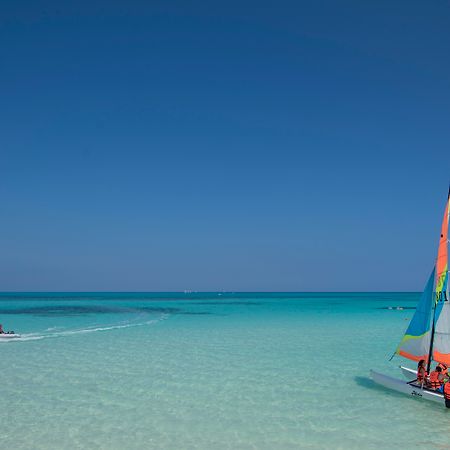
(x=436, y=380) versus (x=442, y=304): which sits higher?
(x=442, y=304)

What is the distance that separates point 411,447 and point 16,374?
17.8 meters

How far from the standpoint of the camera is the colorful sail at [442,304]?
664 inches

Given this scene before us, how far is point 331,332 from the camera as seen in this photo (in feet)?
133

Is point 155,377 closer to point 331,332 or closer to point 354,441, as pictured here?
point 354,441

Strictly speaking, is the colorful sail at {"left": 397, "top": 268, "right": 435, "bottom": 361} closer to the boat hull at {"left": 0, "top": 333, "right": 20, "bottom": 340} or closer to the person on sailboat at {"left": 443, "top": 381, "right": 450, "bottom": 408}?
the person on sailboat at {"left": 443, "top": 381, "right": 450, "bottom": 408}

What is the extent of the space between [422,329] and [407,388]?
2447mm

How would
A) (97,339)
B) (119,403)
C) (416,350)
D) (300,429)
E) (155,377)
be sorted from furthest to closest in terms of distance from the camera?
(97,339) < (155,377) < (416,350) < (119,403) < (300,429)

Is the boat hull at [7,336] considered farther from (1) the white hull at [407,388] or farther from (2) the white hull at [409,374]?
(2) the white hull at [409,374]

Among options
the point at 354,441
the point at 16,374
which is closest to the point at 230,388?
the point at 354,441

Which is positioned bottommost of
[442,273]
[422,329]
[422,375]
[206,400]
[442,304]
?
[206,400]

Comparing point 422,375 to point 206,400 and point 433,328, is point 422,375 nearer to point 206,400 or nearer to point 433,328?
point 433,328

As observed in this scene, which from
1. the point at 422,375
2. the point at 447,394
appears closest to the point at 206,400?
A: the point at 422,375

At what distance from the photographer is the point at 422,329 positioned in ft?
60.1

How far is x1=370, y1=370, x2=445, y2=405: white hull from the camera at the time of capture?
55.2ft
